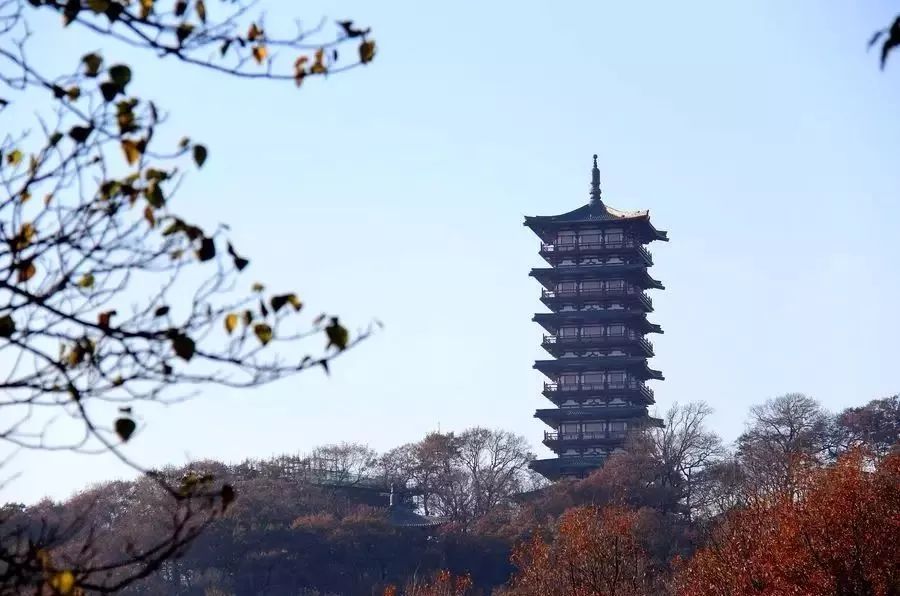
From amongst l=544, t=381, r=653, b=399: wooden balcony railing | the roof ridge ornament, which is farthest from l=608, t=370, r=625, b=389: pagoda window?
the roof ridge ornament

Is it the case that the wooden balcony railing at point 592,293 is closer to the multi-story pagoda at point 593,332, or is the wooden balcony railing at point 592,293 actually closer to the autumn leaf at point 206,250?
the multi-story pagoda at point 593,332

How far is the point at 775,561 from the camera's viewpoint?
25.0 meters

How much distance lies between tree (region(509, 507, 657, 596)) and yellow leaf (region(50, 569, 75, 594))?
829 inches

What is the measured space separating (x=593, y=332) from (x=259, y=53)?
65.6m

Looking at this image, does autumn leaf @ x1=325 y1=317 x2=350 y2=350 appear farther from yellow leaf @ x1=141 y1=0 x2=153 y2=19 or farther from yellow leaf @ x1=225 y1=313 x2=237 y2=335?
yellow leaf @ x1=141 y1=0 x2=153 y2=19

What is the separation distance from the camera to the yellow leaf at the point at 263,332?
580 centimetres

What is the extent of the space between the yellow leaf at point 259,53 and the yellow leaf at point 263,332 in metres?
1.19

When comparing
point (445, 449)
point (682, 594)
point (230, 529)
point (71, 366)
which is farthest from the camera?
point (445, 449)

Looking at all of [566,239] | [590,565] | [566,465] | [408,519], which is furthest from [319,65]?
[566,239]

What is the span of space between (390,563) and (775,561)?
33.4 metres

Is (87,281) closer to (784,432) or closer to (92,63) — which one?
(92,63)

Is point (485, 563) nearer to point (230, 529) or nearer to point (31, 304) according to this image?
point (230, 529)

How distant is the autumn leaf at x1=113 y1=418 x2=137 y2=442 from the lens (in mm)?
5598

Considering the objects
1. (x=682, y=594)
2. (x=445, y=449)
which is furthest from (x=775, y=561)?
(x=445, y=449)
